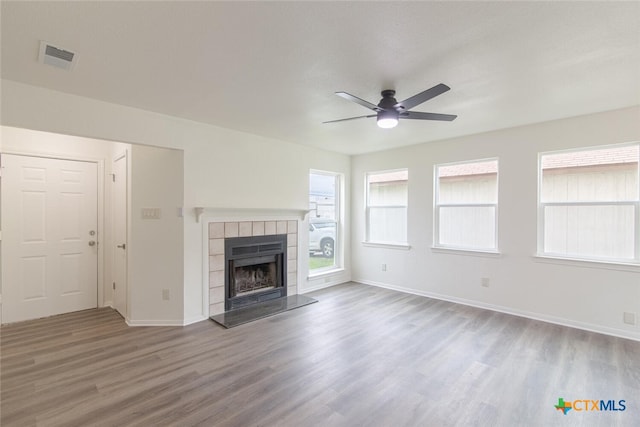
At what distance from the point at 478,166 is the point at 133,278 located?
4.94 m

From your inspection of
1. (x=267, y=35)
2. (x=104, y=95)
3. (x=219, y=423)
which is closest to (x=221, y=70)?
(x=267, y=35)

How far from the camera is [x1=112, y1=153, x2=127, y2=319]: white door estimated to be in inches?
152

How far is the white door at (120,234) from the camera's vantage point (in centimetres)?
387

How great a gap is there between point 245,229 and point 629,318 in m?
4.66

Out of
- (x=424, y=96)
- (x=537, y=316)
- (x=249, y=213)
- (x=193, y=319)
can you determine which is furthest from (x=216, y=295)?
(x=537, y=316)

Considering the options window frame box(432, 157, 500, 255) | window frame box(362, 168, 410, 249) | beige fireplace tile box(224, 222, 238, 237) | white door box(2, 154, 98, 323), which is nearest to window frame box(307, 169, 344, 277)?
window frame box(362, 168, 410, 249)

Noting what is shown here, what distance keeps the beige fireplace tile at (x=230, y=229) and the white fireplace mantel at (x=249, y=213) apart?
0.27 feet

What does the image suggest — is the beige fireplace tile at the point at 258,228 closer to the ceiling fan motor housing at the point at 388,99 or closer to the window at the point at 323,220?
the window at the point at 323,220

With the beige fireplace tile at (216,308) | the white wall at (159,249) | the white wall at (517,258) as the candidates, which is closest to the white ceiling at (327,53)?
the white wall at (517,258)

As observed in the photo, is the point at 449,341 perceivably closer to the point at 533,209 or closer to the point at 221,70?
the point at 533,209

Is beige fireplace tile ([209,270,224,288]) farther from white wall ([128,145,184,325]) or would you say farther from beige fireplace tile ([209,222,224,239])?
beige fireplace tile ([209,222,224,239])

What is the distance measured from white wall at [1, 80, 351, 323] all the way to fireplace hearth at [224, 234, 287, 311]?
1.27 ft

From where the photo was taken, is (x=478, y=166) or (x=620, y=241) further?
(x=478, y=166)

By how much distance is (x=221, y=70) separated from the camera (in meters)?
2.37
